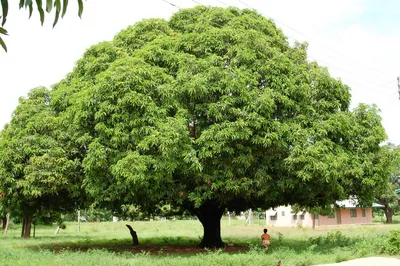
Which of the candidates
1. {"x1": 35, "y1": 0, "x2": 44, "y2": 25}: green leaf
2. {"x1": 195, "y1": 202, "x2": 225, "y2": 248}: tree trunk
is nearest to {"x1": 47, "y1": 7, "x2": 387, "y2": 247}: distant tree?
{"x1": 195, "y1": 202, "x2": 225, "y2": 248}: tree trunk

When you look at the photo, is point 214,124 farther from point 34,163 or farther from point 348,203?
point 348,203

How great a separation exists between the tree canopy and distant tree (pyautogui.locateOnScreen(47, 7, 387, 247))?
0.04m

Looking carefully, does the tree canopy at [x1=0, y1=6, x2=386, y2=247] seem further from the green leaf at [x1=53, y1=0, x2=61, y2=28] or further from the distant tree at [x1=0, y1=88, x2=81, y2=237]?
the green leaf at [x1=53, y1=0, x2=61, y2=28]

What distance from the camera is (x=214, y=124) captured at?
16.0 metres

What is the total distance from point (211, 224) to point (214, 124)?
7.24 metres

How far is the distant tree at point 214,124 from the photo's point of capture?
15602mm

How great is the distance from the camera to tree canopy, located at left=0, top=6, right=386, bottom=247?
1560 cm

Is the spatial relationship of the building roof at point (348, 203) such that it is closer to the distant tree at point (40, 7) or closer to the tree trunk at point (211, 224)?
the tree trunk at point (211, 224)

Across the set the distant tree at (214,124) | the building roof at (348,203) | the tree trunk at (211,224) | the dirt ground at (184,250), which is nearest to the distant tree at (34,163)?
the distant tree at (214,124)

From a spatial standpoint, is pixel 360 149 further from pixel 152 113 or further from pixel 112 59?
pixel 112 59

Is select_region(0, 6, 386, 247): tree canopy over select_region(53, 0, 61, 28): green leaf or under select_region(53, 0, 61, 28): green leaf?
over

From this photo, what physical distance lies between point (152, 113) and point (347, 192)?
992 centimetres

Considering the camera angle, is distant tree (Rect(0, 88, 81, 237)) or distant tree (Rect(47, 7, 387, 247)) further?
distant tree (Rect(0, 88, 81, 237))

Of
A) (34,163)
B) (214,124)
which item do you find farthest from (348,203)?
(34,163)
